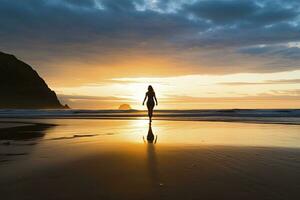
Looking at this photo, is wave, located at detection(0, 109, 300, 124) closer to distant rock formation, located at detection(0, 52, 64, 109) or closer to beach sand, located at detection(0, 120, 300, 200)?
beach sand, located at detection(0, 120, 300, 200)

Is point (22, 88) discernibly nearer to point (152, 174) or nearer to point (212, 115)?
point (212, 115)

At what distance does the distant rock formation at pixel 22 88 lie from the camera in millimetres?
113625

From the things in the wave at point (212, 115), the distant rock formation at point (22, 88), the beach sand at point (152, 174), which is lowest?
the beach sand at point (152, 174)

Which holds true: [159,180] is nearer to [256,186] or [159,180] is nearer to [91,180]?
[91,180]

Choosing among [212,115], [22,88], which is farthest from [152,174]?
[22,88]

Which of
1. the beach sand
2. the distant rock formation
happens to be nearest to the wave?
the beach sand

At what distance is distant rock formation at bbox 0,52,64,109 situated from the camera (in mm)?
113625

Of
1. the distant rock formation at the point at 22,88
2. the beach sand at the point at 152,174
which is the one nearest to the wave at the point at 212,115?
the beach sand at the point at 152,174

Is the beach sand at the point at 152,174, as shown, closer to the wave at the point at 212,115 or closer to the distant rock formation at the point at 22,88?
the wave at the point at 212,115

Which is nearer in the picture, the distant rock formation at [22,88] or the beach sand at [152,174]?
the beach sand at [152,174]

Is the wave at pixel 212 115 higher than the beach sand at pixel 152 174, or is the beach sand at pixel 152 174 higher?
the wave at pixel 212 115

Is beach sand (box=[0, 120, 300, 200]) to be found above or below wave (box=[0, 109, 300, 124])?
below

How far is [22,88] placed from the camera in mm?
120812

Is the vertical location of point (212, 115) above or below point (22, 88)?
below
